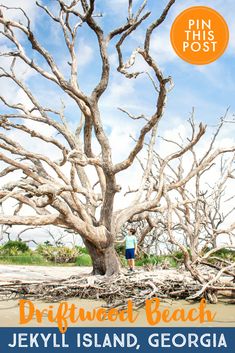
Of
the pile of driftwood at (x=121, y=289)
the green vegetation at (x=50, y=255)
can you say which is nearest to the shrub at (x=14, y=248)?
the green vegetation at (x=50, y=255)

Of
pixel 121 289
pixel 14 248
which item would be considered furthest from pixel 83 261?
pixel 121 289

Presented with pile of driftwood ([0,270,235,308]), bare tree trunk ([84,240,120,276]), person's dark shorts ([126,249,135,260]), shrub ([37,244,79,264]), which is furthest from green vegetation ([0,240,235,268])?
pile of driftwood ([0,270,235,308])

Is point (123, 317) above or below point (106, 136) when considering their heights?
below

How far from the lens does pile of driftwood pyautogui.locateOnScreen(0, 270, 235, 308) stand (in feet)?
32.2

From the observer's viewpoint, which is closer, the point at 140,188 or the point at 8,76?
the point at 140,188

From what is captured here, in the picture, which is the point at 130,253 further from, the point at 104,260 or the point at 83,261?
the point at 83,261

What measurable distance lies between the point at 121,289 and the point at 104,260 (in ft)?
10.6

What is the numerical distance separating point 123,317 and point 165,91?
522 cm

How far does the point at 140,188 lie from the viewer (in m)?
14.8

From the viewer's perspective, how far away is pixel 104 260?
1328 centimetres

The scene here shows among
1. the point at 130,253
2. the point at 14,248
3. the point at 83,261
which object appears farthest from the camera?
the point at 14,248

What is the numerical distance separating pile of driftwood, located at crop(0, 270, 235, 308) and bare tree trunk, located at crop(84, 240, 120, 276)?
2.04 m

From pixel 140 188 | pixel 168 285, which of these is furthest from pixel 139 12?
pixel 168 285

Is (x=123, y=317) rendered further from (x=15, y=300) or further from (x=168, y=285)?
(x=15, y=300)
